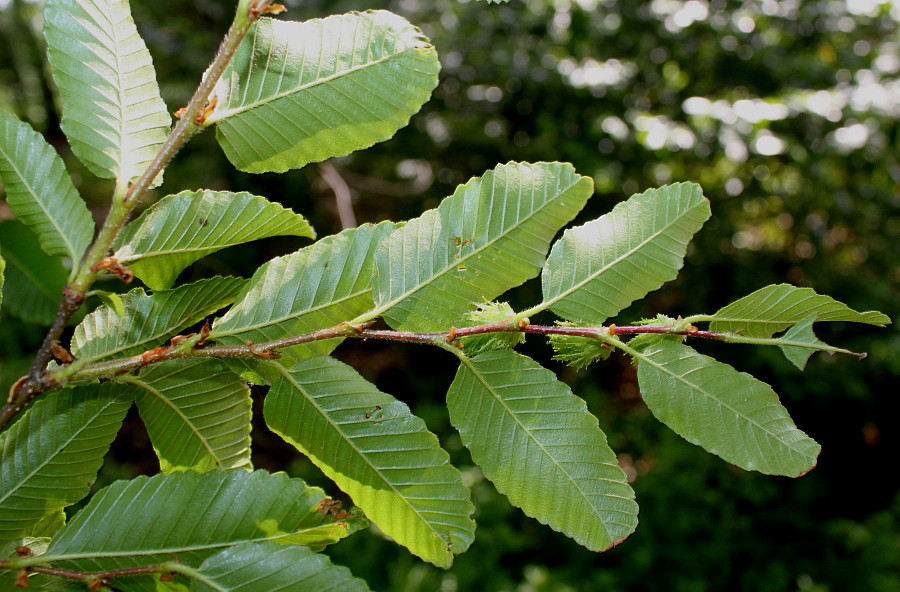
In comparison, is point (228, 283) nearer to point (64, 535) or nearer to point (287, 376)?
point (287, 376)

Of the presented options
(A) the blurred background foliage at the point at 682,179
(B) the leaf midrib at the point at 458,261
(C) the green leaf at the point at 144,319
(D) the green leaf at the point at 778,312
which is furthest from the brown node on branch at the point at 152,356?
(A) the blurred background foliage at the point at 682,179

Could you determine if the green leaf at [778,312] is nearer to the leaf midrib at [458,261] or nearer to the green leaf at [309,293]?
the leaf midrib at [458,261]

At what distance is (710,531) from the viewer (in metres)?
3.00

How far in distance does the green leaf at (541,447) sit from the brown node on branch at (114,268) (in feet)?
0.92

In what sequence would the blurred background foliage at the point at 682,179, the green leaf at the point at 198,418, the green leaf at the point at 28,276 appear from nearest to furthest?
the green leaf at the point at 198,418, the green leaf at the point at 28,276, the blurred background foliage at the point at 682,179

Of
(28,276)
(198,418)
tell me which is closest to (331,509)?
(198,418)

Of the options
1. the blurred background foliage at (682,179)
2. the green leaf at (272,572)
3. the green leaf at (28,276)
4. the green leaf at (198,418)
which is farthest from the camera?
the blurred background foliage at (682,179)

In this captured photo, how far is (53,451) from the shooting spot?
0.60 m

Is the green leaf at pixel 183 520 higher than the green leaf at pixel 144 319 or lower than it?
lower

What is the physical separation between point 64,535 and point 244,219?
29 centimetres

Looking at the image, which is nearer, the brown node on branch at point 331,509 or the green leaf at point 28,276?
the brown node on branch at point 331,509

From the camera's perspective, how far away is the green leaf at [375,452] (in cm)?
57

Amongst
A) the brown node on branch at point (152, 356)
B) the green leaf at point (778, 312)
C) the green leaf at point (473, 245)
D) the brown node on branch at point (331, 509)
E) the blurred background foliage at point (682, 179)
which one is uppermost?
the green leaf at point (473, 245)

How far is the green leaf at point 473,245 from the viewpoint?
22.8 inches
